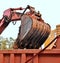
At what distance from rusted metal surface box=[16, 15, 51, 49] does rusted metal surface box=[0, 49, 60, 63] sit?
0.91 metres

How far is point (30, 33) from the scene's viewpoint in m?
5.39

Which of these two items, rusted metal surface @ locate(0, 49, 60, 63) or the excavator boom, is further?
the excavator boom

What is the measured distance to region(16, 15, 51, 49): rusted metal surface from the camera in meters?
5.39

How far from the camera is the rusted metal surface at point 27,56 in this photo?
4176 millimetres

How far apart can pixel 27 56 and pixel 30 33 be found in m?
1.10

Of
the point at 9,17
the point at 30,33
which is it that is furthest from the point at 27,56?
the point at 9,17

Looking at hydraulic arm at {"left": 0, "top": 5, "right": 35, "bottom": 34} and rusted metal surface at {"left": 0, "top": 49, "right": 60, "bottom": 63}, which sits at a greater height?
hydraulic arm at {"left": 0, "top": 5, "right": 35, "bottom": 34}

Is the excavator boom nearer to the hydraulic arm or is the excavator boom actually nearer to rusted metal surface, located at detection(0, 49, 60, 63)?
the hydraulic arm

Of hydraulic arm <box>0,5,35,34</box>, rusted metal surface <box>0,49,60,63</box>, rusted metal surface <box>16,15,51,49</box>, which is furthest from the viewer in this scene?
hydraulic arm <box>0,5,35,34</box>

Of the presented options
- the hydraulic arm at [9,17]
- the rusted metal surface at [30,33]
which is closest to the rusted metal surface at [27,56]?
the rusted metal surface at [30,33]

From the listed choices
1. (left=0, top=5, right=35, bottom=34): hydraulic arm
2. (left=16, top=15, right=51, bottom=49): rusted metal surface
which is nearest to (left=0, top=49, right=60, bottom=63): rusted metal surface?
(left=16, top=15, right=51, bottom=49): rusted metal surface

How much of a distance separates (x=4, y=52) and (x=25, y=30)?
1.03 metres

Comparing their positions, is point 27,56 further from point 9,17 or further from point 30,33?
point 9,17

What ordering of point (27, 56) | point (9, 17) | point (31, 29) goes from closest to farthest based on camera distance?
point (27, 56), point (31, 29), point (9, 17)
